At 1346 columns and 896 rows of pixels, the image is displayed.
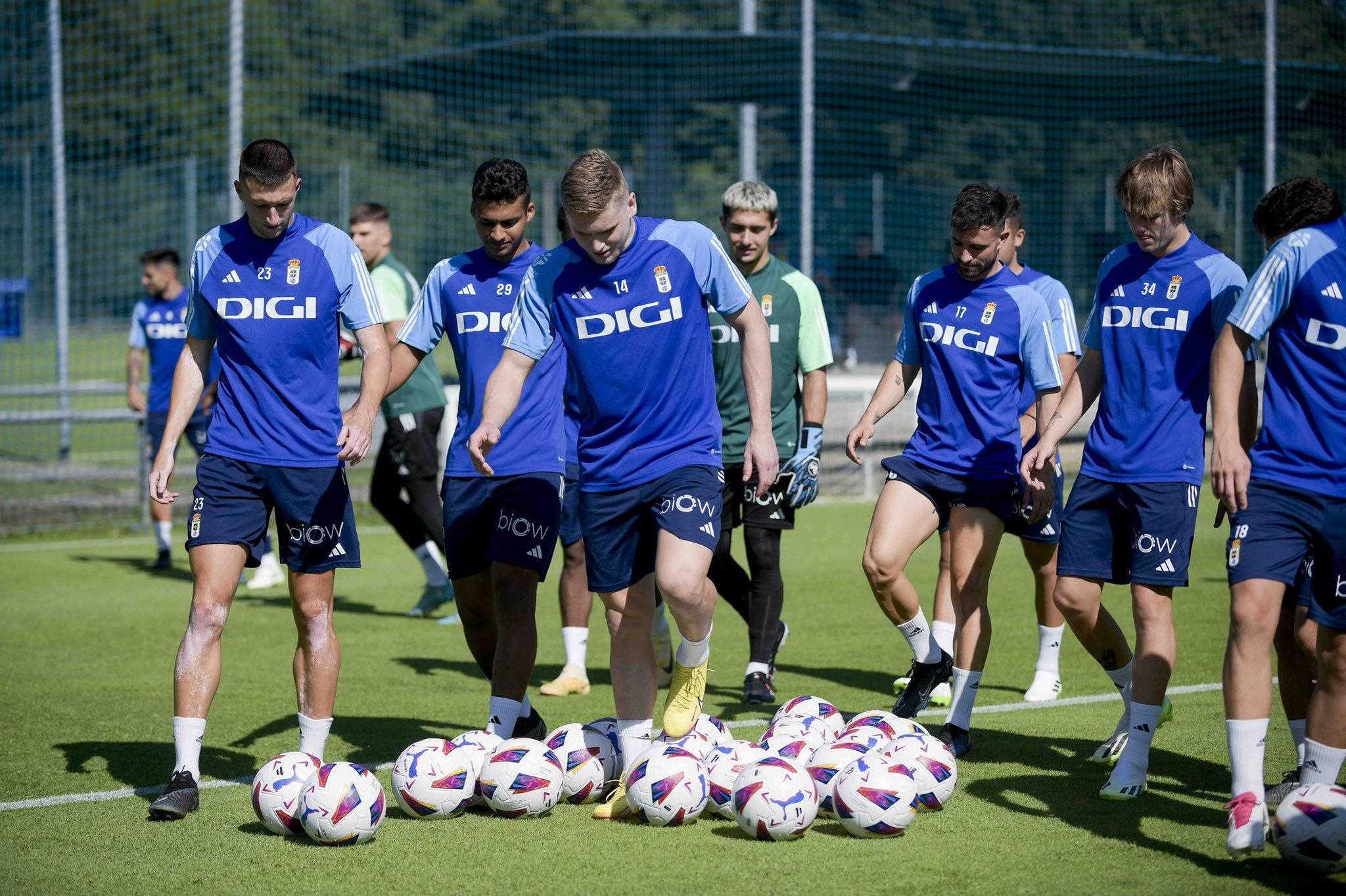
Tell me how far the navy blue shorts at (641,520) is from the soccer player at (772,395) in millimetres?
1855

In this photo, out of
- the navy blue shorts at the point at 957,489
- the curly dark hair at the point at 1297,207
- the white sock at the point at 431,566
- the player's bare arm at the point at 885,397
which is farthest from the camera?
the white sock at the point at 431,566

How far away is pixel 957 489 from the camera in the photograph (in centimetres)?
582

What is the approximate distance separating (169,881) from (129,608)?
6.24 m

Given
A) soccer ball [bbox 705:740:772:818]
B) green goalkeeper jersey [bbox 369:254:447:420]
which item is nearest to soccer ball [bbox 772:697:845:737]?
soccer ball [bbox 705:740:772:818]

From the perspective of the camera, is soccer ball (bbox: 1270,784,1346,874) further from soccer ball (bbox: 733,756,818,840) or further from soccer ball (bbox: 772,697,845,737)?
soccer ball (bbox: 772,697,845,737)

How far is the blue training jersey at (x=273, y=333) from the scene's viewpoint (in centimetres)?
518

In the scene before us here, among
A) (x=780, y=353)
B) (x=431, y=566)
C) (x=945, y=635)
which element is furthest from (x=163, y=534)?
(x=945, y=635)

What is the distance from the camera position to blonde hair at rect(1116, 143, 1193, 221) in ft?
16.1

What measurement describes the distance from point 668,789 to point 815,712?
0.95m

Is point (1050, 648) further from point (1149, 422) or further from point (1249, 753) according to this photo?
point (1249, 753)

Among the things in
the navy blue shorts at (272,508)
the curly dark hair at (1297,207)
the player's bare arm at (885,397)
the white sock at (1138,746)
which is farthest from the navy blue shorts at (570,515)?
the curly dark hair at (1297,207)

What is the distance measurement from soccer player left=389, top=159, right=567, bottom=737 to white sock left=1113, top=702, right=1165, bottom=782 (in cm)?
226

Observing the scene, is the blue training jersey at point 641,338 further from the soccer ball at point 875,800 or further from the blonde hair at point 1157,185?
the blonde hair at point 1157,185

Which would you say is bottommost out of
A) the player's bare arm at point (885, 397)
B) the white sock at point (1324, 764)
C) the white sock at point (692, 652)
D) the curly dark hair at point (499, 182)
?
the white sock at point (1324, 764)
